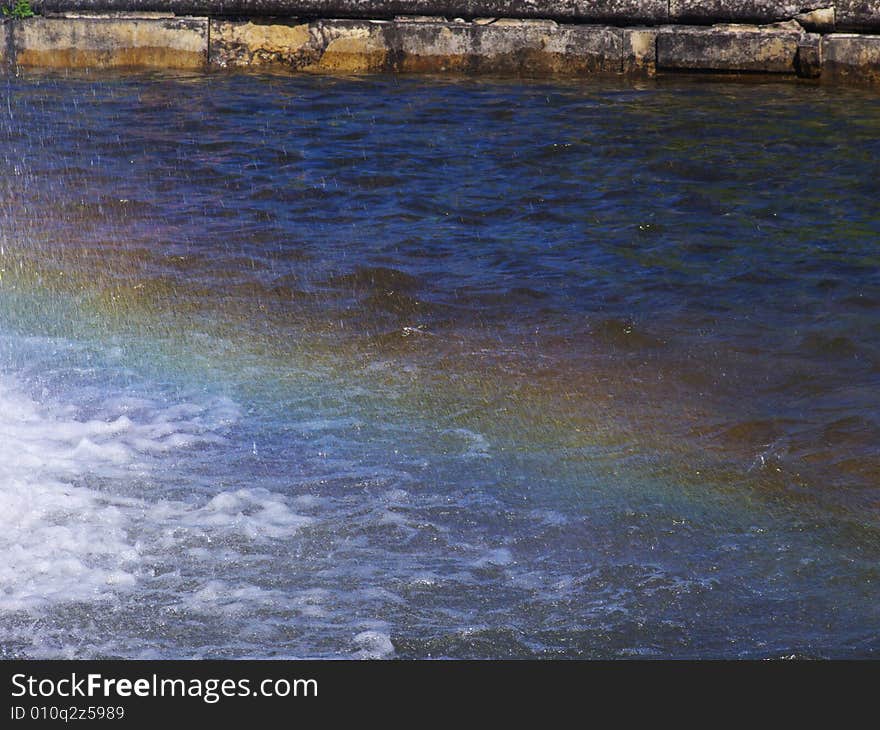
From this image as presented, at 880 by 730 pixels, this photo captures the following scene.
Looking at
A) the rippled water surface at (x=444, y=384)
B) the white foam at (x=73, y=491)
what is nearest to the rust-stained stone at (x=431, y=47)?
the rippled water surface at (x=444, y=384)

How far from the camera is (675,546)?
3.61m

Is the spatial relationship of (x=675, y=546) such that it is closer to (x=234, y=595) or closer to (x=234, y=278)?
(x=234, y=595)

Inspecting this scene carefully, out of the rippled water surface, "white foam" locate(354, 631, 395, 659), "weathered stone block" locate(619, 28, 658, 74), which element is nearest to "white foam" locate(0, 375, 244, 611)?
the rippled water surface

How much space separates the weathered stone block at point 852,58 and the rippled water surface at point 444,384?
2.97ft

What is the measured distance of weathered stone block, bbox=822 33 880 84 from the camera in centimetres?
1038

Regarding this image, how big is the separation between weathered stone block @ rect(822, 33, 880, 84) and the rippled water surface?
90 centimetres

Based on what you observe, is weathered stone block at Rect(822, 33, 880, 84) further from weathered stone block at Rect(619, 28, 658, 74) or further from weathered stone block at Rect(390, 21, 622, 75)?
weathered stone block at Rect(390, 21, 622, 75)

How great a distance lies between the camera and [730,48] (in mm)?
10609

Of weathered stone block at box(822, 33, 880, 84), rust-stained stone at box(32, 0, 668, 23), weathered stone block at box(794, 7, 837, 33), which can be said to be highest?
rust-stained stone at box(32, 0, 668, 23)

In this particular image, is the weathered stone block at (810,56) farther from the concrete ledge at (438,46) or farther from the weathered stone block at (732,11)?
the weathered stone block at (732,11)

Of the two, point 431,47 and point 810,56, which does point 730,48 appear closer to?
point 810,56

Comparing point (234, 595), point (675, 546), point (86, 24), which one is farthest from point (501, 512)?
point (86, 24)

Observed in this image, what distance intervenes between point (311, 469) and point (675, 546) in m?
1.27

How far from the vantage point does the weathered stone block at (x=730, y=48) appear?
415 inches
